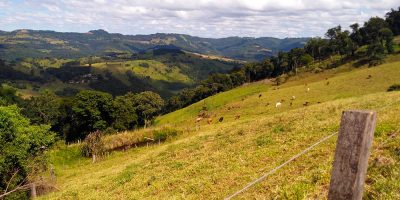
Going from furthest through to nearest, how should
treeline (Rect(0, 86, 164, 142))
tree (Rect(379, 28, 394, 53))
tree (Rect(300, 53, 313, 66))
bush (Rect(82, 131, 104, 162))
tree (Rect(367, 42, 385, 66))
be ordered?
1. tree (Rect(300, 53, 313, 66))
2. tree (Rect(379, 28, 394, 53))
3. tree (Rect(367, 42, 385, 66))
4. treeline (Rect(0, 86, 164, 142))
5. bush (Rect(82, 131, 104, 162))

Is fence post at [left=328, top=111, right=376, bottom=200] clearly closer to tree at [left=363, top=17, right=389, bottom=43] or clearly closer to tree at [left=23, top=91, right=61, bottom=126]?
tree at [left=23, top=91, right=61, bottom=126]

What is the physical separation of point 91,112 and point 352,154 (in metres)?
99.3

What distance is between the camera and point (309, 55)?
6393 inches

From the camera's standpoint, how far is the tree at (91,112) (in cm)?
9869

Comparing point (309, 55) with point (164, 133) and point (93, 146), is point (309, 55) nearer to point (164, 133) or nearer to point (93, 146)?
point (164, 133)

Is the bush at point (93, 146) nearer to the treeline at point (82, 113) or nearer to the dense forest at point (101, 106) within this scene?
the dense forest at point (101, 106)

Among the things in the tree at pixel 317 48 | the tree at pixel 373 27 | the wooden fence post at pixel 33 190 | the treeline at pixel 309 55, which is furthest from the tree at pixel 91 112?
the tree at pixel 373 27

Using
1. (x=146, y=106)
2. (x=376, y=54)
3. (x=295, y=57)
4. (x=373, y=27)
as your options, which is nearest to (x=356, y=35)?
(x=373, y=27)

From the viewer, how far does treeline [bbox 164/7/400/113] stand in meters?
145

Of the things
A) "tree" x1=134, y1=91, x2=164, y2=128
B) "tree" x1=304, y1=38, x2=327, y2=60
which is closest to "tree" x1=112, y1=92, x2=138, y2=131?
"tree" x1=134, y1=91, x2=164, y2=128

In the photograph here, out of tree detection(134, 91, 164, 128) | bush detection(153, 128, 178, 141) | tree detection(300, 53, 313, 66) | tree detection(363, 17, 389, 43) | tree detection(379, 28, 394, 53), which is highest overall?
tree detection(363, 17, 389, 43)

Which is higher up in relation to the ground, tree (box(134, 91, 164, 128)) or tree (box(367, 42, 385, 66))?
tree (box(367, 42, 385, 66))

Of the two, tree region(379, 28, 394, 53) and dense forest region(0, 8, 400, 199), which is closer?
dense forest region(0, 8, 400, 199)

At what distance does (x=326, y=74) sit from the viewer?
118 m
